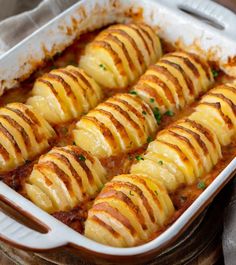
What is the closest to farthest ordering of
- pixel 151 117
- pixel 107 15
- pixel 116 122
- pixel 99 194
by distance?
pixel 99 194
pixel 116 122
pixel 151 117
pixel 107 15

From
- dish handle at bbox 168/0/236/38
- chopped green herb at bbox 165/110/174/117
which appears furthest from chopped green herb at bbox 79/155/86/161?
dish handle at bbox 168/0/236/38

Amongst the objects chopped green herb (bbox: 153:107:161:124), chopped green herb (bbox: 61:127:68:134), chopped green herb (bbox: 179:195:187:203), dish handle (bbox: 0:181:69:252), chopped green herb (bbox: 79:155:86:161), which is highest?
dish handle (bbox: 0:181:69:252)

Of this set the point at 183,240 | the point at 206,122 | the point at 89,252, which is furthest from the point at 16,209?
the point at 206,122

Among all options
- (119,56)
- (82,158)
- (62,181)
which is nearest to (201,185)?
(82,158)

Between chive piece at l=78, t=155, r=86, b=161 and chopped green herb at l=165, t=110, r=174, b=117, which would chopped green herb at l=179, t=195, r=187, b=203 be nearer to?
chive piece at l=78, t=155, r=86, b=161

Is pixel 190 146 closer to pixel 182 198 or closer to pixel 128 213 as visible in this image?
pixel 182 198

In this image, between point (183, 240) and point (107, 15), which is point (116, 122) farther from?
point (107, 15)

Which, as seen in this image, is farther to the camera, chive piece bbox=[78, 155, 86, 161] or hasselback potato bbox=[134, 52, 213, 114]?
hasselback potato bbox=[134, 52, 213, 114]
